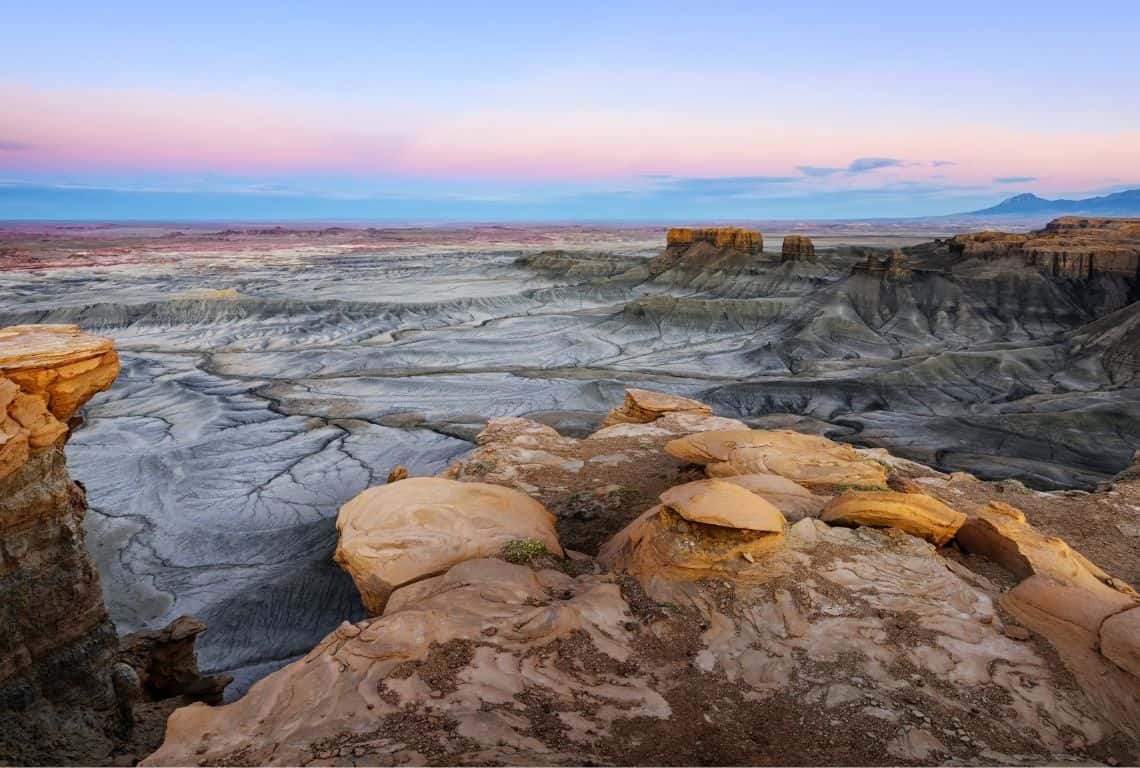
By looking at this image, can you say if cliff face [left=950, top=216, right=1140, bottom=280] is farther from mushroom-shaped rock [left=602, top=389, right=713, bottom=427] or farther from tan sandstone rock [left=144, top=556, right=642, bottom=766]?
tan sandstone rock [left=144, top=556, right=642, bottom=766]

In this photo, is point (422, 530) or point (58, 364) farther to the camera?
point (422, 530)

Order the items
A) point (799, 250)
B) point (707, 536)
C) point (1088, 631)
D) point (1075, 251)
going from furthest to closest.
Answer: point (799, 250), point (1075, 251), point (707, 536), point (1088, 631)

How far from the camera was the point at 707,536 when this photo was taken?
25.7ft

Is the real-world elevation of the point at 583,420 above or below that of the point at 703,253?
below

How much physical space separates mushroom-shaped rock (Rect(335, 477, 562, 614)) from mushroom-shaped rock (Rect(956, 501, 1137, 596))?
5248mm

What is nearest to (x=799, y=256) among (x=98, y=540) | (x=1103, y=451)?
(x=1103, y=451)

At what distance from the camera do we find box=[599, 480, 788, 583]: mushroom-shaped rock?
7.73 meters

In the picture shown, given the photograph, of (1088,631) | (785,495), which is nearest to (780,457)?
(785,495)

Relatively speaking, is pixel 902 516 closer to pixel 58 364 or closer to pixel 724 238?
pixel 58 364

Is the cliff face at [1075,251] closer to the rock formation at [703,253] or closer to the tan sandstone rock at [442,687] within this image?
the rock formation at [703,253]

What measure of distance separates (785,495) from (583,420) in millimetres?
19262

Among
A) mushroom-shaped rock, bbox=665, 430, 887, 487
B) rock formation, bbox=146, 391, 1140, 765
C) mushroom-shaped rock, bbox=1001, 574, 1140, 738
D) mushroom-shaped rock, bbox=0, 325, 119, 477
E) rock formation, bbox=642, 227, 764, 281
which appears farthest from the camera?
rock formation, bbox=642, 227, 764, 281

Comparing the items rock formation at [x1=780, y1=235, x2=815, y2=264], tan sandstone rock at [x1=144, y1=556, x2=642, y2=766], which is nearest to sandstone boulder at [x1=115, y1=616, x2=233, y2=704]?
tan sandstone rock at [x1=144, y1=556, x2=642, y2=766]

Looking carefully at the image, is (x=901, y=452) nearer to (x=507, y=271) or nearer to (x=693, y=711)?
(x=693, y=711)
